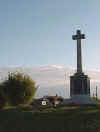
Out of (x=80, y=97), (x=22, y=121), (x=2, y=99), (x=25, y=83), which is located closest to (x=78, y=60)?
(x=80, y=97)

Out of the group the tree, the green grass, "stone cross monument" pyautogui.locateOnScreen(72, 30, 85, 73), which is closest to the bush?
the tree

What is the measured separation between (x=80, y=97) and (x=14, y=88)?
16979mm

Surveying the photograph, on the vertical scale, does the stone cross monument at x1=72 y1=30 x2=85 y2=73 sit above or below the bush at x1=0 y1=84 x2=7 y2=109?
above

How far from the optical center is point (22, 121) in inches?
835

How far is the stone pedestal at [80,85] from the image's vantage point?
180 feet

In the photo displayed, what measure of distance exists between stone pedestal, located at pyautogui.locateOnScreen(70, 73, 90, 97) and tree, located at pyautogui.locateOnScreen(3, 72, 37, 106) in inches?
765

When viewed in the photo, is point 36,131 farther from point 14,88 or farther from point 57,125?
point 14,88

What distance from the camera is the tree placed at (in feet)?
121

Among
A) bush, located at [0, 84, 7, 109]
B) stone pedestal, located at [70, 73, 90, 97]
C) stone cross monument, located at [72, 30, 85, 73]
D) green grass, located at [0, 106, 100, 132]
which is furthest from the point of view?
stone cross monument, located at [72, 30, 85, 73]

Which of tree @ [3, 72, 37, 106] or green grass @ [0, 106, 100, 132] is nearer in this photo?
green grass @ [0, 106, 100, 132]

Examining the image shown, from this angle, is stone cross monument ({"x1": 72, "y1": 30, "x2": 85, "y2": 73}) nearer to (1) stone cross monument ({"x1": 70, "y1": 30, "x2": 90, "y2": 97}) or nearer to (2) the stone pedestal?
(1) stone cross monument ({"x1": 70, "y1": 30, "x2": 90, "y2": 97})

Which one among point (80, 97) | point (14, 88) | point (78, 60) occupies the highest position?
point (78, 60)

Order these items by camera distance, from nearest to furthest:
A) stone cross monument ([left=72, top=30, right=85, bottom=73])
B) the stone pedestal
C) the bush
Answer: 1. the bush
2. the stone pedestal
3. stone cross monument ([left=72, top=30, right=85, bottom=73])

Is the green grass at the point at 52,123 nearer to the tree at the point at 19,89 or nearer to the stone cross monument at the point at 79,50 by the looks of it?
the tree at the point at 19,89
